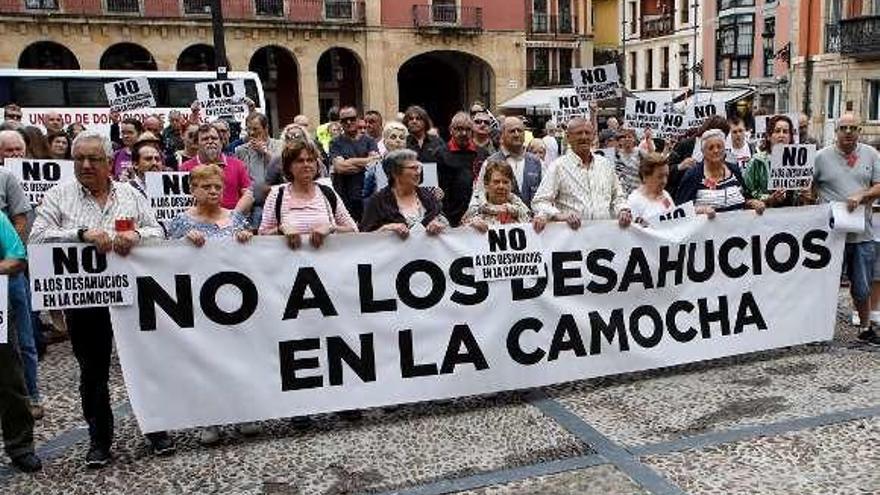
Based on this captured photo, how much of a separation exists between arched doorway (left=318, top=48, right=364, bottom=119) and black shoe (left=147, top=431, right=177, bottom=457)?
110ft

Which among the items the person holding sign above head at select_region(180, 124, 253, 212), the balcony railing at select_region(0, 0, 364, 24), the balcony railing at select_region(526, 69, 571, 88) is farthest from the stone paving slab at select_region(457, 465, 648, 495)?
the balcony railing at select_region(526, 69, 571, 88)

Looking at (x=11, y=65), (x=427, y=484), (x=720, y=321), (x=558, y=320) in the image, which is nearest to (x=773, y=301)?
(x=720, y=321)

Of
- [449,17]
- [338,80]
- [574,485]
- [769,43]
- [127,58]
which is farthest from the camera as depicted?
[769,43]

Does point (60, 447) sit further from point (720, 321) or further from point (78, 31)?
point (78, 31)

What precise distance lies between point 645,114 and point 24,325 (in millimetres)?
6994

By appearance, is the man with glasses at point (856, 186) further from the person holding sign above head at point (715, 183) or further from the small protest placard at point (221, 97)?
the small protest placard at point (221, 97)

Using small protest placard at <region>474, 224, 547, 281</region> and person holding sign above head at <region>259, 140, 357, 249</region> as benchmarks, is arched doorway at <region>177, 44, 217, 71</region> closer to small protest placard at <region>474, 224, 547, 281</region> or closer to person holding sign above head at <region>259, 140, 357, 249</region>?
person holding sign above head at <region>259, 140, 357, 249</region>

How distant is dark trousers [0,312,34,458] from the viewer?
414 cm

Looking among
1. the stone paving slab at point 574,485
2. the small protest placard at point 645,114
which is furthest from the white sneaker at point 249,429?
the small protest placard at point 645,114

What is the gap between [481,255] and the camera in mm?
4957

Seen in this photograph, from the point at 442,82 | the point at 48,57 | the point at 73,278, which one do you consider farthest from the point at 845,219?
the point at 442,82

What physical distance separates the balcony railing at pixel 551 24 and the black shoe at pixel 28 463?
4351cm

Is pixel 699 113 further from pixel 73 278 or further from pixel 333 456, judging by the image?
pixel 73 278

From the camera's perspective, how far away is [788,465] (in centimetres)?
405
